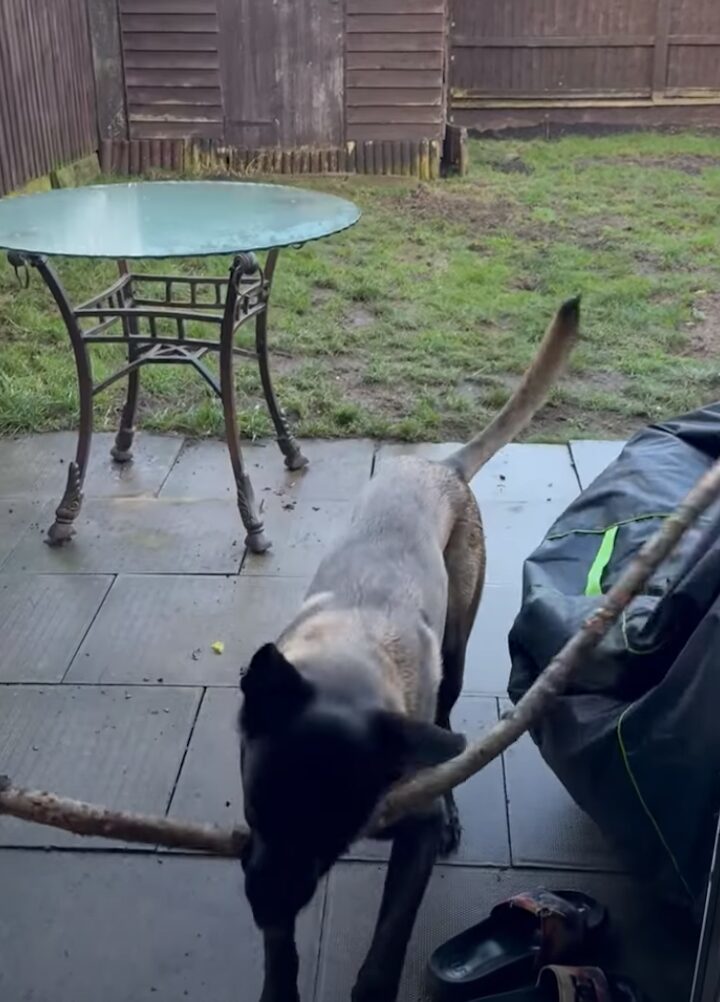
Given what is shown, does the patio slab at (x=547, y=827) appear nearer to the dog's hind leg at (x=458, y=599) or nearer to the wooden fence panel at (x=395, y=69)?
the dog's hind leg at (x=458, y=599)

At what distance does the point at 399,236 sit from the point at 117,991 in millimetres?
7010

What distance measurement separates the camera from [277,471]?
16.0 ft

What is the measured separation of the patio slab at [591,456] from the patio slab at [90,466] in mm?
1742

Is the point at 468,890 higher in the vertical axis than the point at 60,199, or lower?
lower

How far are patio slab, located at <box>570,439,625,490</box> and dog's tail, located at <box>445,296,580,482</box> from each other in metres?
1.63

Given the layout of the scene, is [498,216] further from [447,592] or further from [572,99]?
[447,592]

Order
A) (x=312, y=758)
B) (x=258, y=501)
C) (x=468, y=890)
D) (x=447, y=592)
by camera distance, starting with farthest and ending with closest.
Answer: (x=258, y=501) → (x=447, y=592) → (x=468, y=890) → (x=312, y=758)

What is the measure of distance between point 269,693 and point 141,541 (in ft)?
8.51

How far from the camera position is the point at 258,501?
461 cm

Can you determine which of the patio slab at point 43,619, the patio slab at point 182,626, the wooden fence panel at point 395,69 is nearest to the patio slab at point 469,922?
the patio slab at point 182,626

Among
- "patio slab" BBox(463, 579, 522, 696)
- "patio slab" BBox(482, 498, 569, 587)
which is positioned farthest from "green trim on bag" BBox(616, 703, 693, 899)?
"patio slab" BBox(482, 498, 569, 587)

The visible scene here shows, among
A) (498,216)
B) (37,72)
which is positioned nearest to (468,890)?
(498,216)

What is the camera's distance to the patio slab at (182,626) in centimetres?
350

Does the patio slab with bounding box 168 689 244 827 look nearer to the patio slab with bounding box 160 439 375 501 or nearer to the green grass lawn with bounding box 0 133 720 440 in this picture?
the patio slab with bounding box 160 439 375 501
